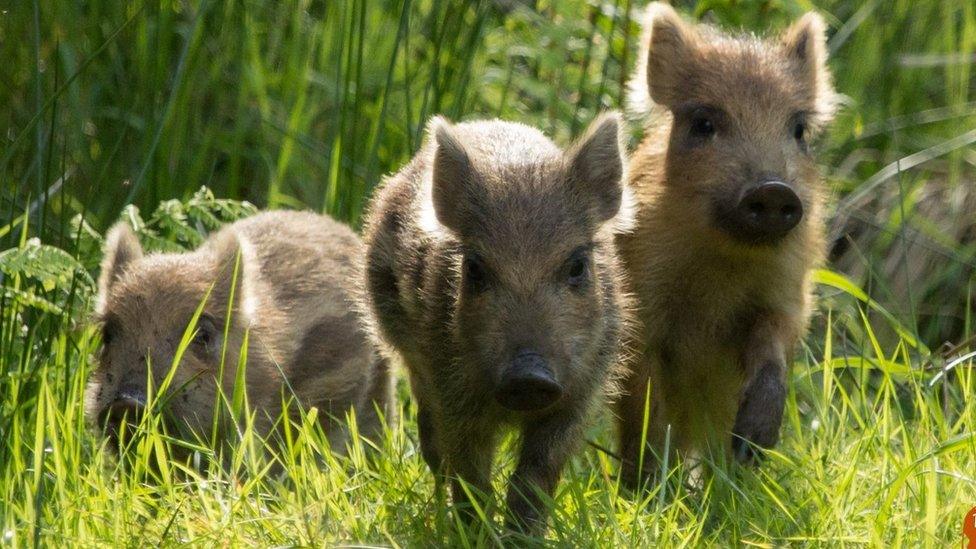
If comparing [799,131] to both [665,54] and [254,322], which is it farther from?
[254,322]

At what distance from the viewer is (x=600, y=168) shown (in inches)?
186

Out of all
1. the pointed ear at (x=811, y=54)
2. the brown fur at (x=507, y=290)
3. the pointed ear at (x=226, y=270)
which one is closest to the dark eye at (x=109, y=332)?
the pointed ear at (x=226, y=270)

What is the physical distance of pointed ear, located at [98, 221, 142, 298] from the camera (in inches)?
219

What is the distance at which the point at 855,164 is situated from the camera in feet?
26.6

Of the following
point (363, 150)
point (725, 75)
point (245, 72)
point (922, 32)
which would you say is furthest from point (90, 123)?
point (922, 32)

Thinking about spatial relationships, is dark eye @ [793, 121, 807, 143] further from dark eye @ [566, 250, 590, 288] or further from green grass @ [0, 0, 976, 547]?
dark eye @ [566, 250, 590, 288]

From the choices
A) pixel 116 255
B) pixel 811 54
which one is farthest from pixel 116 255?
pixel 811 54

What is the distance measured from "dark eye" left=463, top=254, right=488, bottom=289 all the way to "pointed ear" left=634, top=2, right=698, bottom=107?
166cm

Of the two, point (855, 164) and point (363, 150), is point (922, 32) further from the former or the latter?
point (363, 150)

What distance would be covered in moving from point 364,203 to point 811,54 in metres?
2.14

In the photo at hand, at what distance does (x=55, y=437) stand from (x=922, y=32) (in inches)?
→ 235

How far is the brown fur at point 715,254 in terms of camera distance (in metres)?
5.39

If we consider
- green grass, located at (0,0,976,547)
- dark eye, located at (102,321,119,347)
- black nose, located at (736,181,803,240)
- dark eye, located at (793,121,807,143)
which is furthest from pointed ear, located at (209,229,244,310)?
dark eye, located at (793,121,807,143)

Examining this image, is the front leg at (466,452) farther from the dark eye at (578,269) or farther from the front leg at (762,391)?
the front leg at (762,391)
